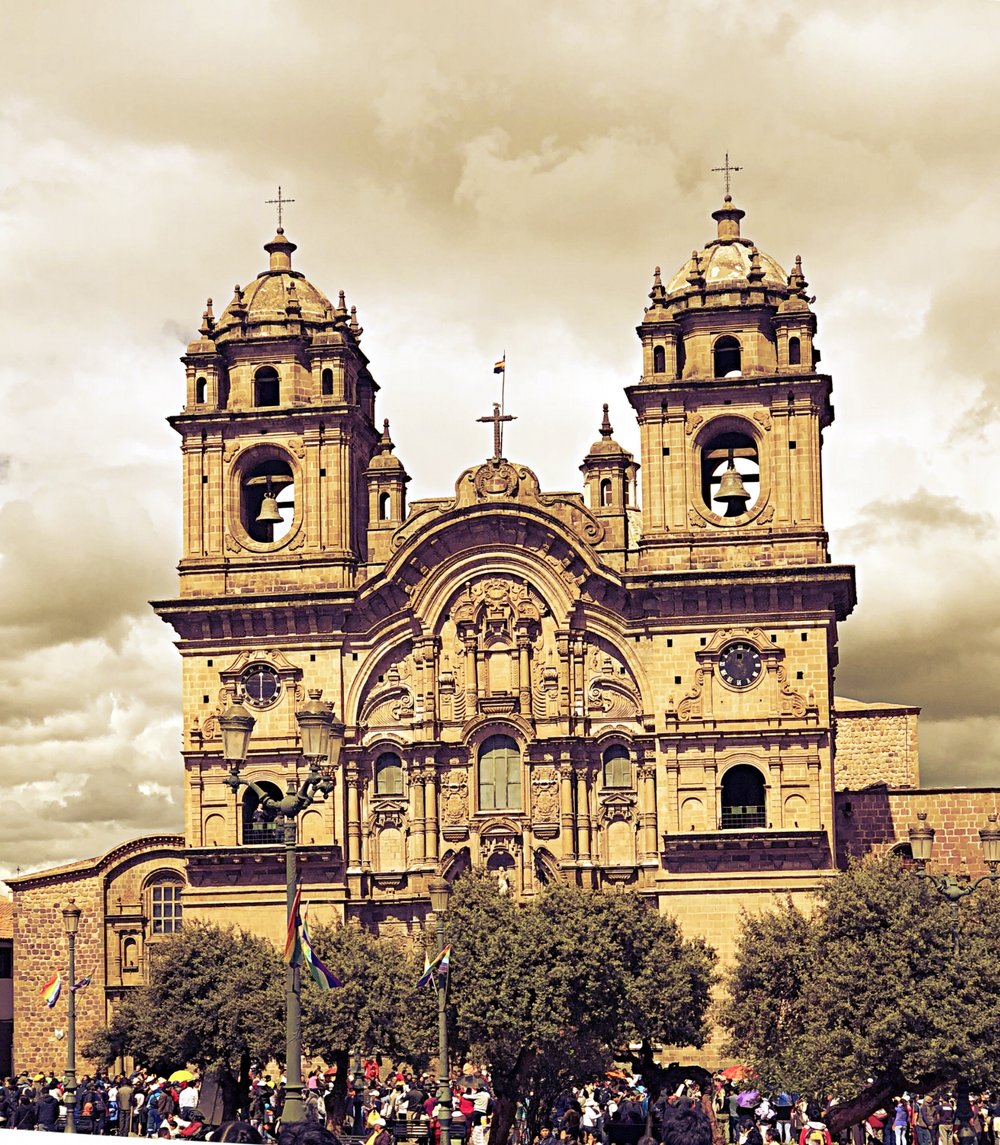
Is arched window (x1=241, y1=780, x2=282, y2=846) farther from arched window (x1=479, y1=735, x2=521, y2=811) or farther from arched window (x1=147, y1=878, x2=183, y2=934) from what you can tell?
arched window (x1=147, y1=878, x2=183, y2=934)

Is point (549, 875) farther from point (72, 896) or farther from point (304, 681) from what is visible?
point (72, 896)

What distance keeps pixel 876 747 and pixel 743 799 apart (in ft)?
70.1

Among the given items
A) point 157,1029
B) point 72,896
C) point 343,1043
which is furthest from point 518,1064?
point 72,896

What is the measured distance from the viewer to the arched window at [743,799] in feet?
202

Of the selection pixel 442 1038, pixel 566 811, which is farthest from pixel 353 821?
pixel 442 1038

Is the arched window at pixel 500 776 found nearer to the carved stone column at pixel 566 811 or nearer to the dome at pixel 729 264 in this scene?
the carved stone column at pixel 566 811

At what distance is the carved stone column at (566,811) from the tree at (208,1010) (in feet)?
28.7

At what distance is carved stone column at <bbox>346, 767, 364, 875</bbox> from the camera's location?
210 feet

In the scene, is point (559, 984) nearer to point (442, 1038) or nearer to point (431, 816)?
point (442, 1038)

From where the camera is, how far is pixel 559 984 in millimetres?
49312

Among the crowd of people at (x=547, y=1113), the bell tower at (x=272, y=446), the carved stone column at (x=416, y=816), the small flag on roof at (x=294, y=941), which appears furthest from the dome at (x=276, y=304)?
the small flag on roof at (x=294, y=941)

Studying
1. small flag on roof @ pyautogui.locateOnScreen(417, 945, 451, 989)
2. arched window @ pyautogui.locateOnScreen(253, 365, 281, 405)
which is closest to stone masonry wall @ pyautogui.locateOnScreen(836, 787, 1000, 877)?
small flag on roof @ pyautogui.locateOnScreen(417, 945, 451, 989)

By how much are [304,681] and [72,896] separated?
44.7ft

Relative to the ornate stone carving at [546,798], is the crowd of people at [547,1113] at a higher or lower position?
lower
